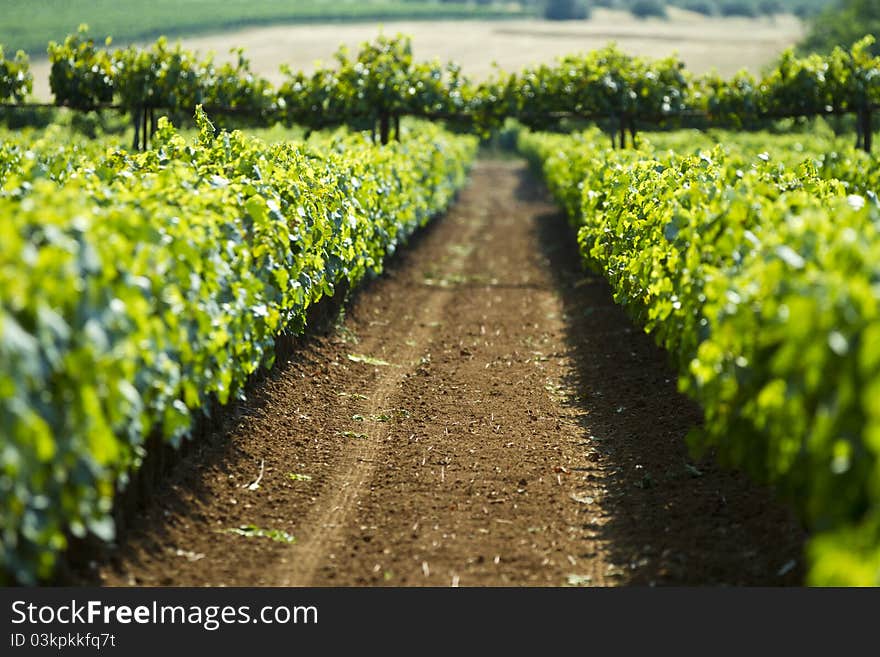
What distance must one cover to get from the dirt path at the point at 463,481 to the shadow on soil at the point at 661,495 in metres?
0.02

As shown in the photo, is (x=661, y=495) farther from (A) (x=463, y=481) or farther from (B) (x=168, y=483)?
(B) (x=168, y=483)

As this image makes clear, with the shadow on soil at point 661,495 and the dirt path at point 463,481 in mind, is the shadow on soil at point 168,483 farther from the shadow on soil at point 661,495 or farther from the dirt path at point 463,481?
the shadow on soil at point 661,495

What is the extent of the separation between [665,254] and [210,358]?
10.9 feet

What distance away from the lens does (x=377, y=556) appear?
6.19 meters

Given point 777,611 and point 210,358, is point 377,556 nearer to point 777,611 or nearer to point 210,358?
point 210,358

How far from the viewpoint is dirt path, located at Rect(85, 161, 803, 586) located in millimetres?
5961

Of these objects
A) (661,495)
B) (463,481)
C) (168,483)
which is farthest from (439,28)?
(168,483)

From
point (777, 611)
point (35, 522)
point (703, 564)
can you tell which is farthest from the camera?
point (703, 564)

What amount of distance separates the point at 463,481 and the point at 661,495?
4.56ft

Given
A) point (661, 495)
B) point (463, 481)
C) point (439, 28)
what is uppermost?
point (439, 28)

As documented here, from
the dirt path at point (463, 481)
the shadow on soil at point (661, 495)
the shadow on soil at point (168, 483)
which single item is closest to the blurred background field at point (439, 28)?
the dirt path at point (463, 481)

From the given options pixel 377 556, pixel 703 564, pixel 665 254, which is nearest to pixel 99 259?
pixel 377 556

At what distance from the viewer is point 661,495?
7.11 meters

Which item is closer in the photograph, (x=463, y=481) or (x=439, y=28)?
(x=463, y=481)
